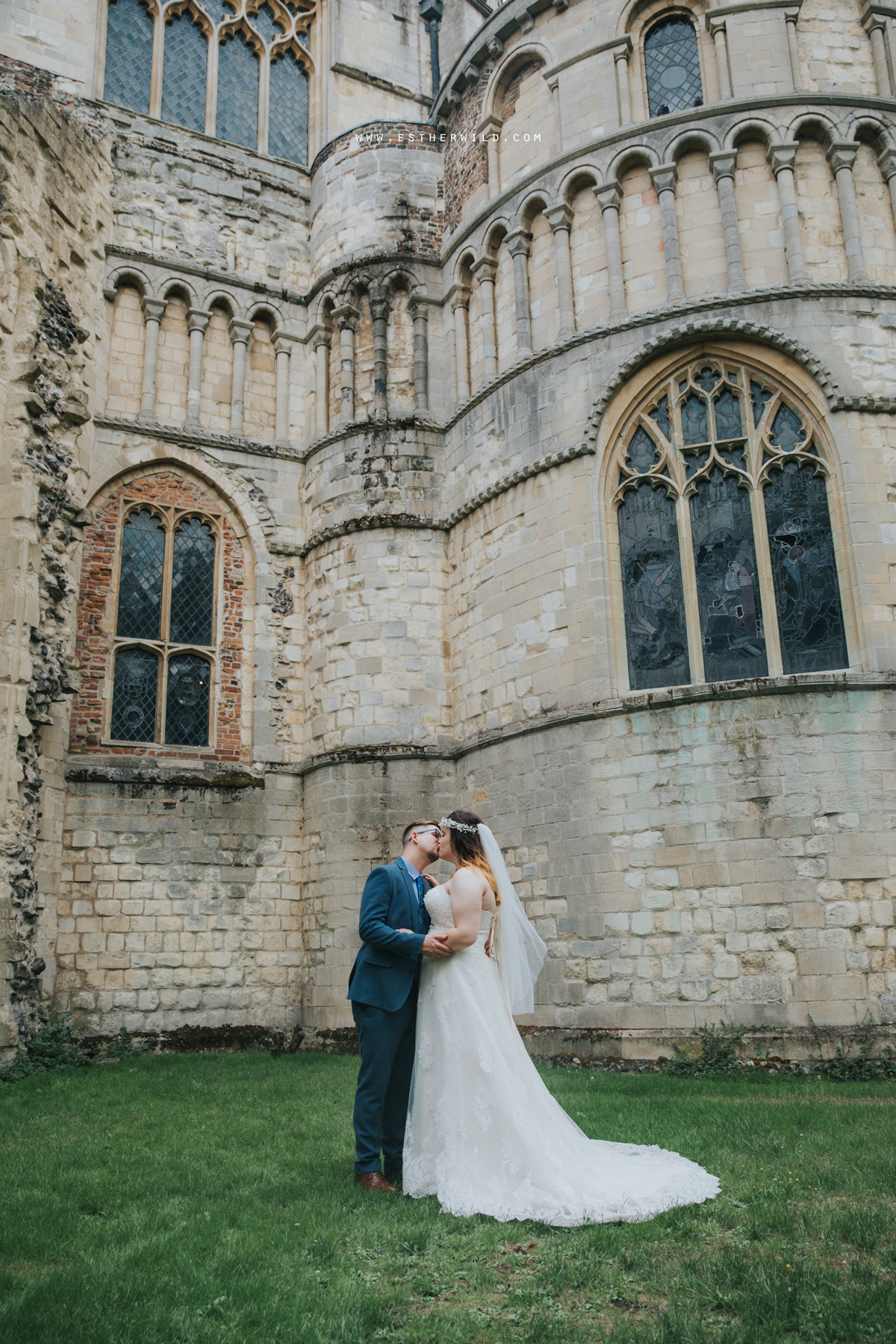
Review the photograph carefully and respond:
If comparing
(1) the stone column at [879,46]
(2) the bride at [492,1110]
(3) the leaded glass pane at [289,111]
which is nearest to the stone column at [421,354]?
(3) the leaded glass pane at [289,111]

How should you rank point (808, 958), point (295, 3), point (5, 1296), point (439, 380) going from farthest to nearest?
point (295, 3)
point (439, 380)
point (808, 958)
point (5, 1296)

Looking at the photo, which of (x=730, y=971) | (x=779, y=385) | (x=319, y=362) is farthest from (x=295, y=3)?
(x=730, y=971)

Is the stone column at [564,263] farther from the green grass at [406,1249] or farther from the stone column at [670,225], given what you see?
the green grass at [406,1249]

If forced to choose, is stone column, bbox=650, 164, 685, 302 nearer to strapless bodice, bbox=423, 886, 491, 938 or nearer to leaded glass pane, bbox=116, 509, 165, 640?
leaded glass pane, bbox=116, 509, 165, 640

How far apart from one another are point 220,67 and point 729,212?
10.1 m

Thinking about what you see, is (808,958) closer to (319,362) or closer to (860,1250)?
(860,1250)

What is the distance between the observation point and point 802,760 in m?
10.2

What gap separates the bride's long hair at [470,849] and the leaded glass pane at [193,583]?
923 cm

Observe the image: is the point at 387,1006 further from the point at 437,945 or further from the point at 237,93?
the point at 237,93

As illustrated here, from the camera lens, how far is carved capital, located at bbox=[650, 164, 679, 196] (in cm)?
1241

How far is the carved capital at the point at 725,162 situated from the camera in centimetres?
1211

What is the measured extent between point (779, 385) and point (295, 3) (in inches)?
506

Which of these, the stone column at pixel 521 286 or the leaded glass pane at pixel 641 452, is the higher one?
the stone column at pixel 521 286

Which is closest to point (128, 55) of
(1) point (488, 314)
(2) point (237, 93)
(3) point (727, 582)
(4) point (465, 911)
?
(2) point (237, 93)
